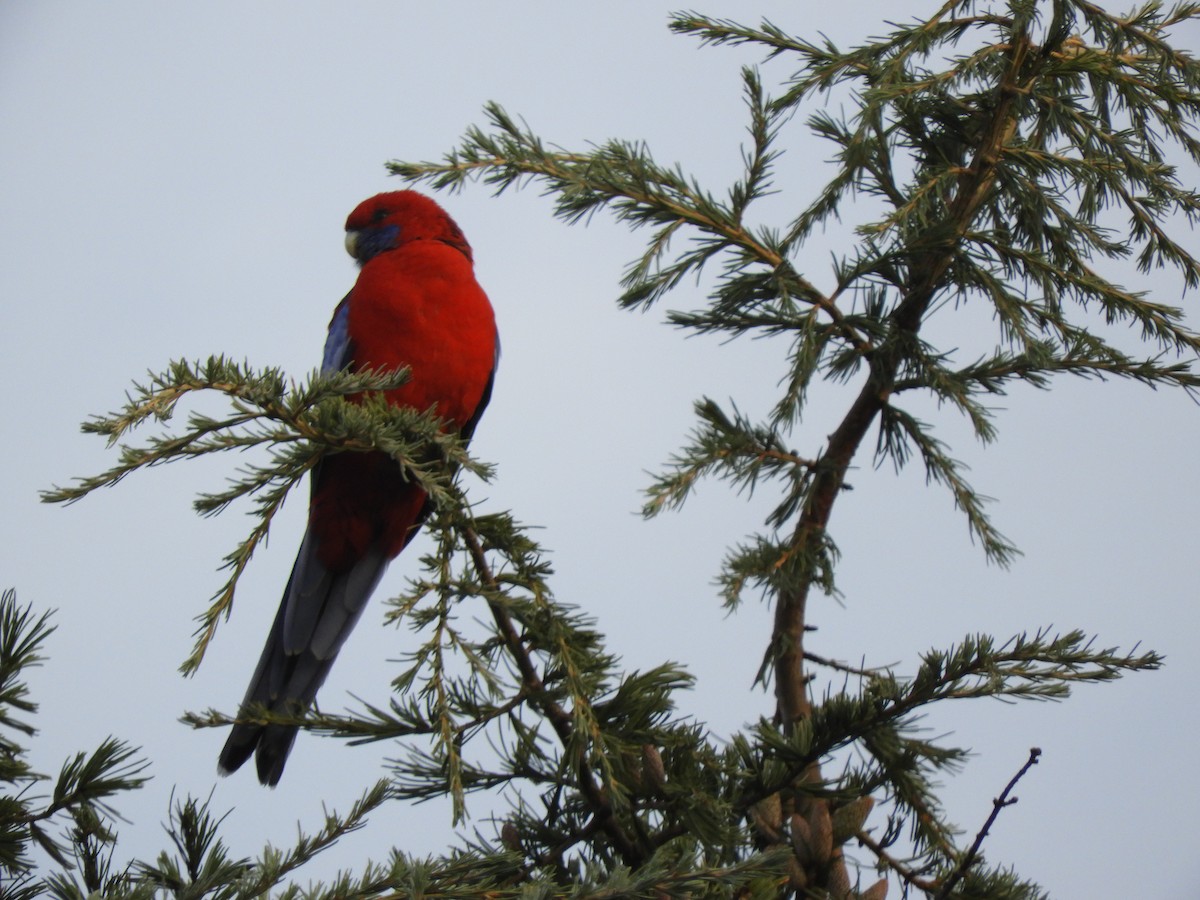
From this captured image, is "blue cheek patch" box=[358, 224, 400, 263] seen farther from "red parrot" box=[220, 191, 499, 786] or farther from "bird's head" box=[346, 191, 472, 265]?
"red parrot" box=[220, 191, 499, 786]

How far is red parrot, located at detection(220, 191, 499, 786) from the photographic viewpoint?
2.45 metres

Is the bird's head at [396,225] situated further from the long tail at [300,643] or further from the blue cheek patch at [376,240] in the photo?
the long tail at [300,643]

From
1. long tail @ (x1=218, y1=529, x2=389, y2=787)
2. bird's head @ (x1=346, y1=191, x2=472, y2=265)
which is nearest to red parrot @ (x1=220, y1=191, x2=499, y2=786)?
long tail @ (x1=218, y1=529, x2=389, y2=787)

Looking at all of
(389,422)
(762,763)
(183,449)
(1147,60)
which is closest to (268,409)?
(183,449)

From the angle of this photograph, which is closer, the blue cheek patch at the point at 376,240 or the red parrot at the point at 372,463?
the red parrot at the point at 372,463

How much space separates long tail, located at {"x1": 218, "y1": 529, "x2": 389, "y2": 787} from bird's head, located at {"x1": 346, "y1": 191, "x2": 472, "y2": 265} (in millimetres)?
928

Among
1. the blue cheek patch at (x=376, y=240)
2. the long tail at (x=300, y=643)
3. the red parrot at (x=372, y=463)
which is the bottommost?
the long tail at (x=300, y=643)

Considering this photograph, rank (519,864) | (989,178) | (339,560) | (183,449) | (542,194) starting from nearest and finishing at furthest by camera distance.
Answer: (183,449) → (519,864) → (989,178) → (542,194) → (339,560)

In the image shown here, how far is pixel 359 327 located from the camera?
267 centimetres

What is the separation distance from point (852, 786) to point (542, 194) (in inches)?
49.9

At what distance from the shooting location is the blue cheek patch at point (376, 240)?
3.09 meters

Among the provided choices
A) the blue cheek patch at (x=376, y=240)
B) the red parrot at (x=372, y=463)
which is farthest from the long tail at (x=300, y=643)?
the blue cheek patch at (x=376, y=240)

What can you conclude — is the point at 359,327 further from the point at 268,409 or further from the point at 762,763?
the point at 762,763

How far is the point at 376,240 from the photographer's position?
10.3ft
